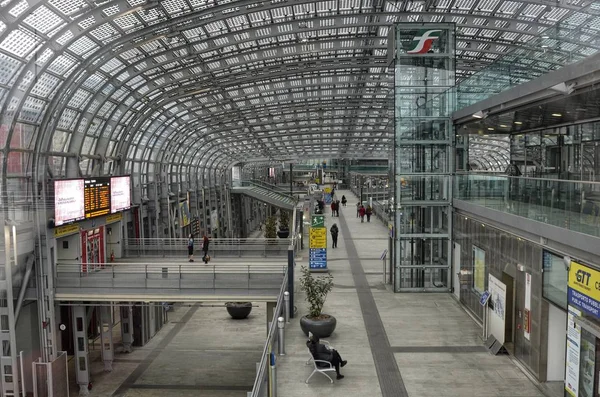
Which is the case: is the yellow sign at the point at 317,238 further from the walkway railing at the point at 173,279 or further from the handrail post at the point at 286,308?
the handrail post at the point at 286,308

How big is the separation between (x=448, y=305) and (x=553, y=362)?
600 cm

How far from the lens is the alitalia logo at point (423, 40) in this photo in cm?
1781

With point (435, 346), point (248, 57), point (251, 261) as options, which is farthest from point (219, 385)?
point (248, 57)

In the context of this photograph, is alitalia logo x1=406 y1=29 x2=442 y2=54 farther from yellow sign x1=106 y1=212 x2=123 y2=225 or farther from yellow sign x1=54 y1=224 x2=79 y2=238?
yellow sign x1=106 y1=212 x2=123 y2=225

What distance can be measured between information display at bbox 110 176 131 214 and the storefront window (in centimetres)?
1888

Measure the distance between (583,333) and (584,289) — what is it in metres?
0.79

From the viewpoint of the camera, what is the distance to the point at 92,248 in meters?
24.2

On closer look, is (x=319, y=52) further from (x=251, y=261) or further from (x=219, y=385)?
(x=219, y=385)

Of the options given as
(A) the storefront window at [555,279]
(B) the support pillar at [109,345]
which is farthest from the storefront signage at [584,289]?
(B) the support pillar at [109,345]

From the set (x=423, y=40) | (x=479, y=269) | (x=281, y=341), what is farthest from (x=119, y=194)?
(x=479, y=269)

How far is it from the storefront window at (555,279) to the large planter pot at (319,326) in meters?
4.81

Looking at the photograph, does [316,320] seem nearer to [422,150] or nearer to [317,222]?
[422,150]

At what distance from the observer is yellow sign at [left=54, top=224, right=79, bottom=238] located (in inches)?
789

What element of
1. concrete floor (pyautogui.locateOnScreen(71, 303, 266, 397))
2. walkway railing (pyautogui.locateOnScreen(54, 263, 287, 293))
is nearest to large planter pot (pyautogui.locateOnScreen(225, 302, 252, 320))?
concrete floor (pyautogui.locateOnScreen(71, 303, 266, 397))
